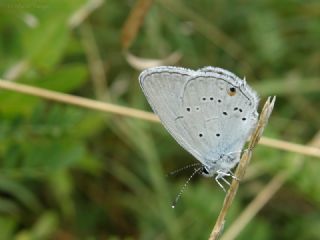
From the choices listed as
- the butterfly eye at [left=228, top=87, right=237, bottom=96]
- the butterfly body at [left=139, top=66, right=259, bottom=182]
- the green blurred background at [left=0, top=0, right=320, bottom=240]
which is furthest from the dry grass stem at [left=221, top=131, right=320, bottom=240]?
the butterfly eye at [left=228, top=87, right=237, bottom=96]

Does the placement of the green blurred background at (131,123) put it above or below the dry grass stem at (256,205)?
above

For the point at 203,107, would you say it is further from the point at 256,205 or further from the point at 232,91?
the point at 256,205

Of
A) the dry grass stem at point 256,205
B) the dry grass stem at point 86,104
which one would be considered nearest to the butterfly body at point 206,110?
the dry grass stem at point 86,104

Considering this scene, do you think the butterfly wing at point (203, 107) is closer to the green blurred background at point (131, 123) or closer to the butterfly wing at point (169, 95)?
the butterfly wing at point (169, 95)

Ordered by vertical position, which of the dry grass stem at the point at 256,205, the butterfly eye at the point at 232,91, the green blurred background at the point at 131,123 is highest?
the green blurred background at the point at 131,123

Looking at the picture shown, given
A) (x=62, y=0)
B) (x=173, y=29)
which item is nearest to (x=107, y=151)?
(x=173, y=29)

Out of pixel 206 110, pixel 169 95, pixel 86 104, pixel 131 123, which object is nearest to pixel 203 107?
pixel 206 110
